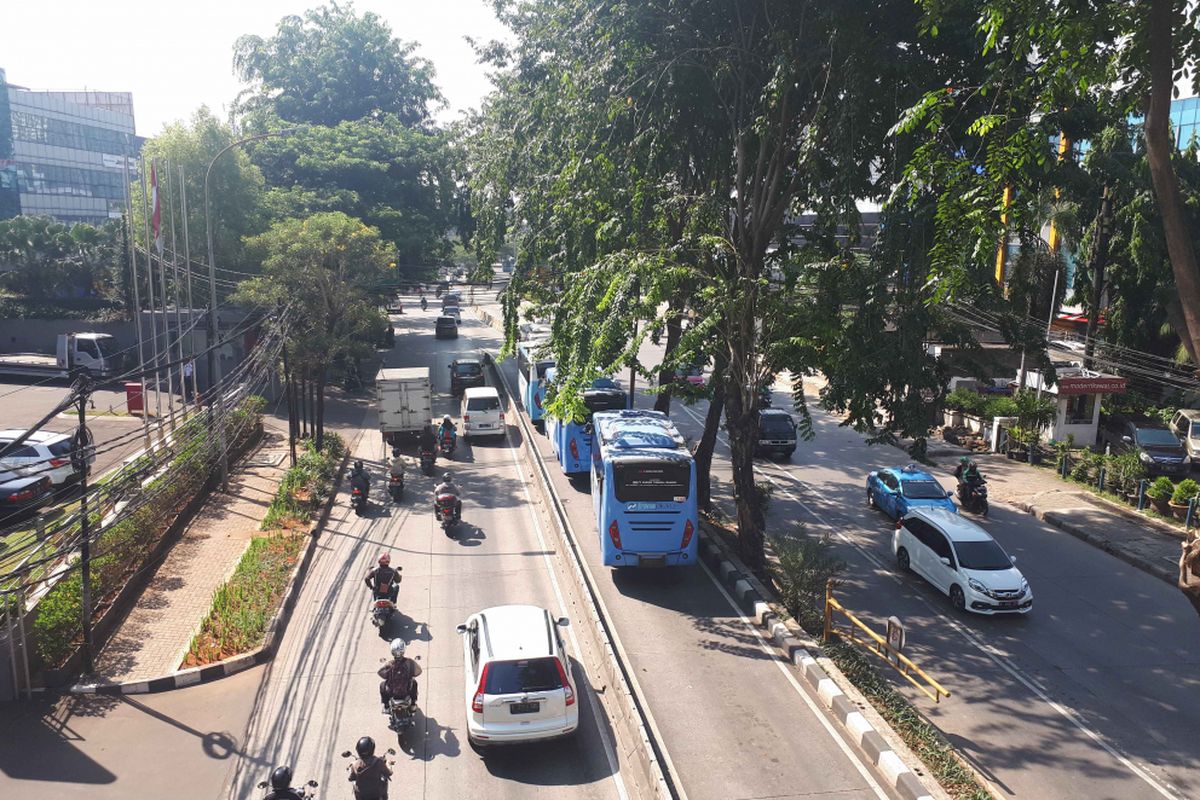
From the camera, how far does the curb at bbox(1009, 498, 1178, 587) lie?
18.7 metres

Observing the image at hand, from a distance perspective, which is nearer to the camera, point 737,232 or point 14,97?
point 737,232

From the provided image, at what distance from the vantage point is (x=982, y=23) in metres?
9.87

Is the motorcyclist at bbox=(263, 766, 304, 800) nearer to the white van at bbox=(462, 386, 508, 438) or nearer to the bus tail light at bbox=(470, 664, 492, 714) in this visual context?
the bus tail light at bbox=(470, 664, 492, 714)

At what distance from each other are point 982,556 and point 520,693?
10.1 meters

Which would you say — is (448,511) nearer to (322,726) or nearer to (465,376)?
(322,726)

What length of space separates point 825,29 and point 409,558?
1393cm

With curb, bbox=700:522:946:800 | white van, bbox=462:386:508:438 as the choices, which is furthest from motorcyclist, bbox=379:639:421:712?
white van, bbox=462:386:508:438

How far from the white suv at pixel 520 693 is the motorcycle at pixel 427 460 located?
52.2 ft

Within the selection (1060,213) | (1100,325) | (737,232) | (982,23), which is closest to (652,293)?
(737,232)

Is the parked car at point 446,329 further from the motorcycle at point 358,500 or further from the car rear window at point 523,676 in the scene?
the car rear window at point 523,676

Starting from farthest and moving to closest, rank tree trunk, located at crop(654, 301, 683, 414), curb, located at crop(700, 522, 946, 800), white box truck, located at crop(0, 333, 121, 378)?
1. white box truck, located at crop(0, 333, 121, 378)
2. tree trunk, located at crop(654, 301, 683, 414)
3. curb, located at crop(700, 522, 946, 800)

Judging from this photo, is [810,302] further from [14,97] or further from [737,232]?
[14,97]

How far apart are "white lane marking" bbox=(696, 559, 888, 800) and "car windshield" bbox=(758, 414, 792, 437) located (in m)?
11.6

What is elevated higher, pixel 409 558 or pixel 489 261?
pixel 489 261
